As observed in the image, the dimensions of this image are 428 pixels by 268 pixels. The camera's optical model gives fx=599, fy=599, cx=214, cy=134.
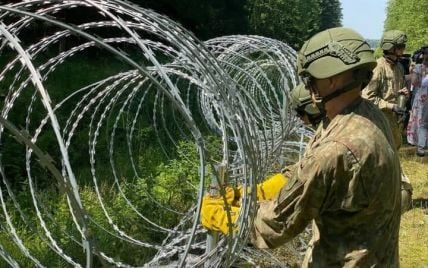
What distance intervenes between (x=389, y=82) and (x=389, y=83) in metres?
0.01

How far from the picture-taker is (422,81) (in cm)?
841

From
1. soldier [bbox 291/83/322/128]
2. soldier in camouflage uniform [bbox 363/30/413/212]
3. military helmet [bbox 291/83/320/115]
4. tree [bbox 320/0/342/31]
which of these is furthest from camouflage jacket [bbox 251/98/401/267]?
tree [bbox 320/0/342/31]

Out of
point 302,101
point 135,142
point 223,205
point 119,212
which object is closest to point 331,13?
point 135,142

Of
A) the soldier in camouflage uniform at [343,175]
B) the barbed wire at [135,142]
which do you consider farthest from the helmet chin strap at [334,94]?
the barbed wire at [135,142]

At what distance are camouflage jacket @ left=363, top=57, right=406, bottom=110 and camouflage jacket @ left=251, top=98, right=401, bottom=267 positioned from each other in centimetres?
367

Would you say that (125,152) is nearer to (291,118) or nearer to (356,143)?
(291,118)

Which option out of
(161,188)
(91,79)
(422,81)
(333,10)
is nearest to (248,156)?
(161,188)

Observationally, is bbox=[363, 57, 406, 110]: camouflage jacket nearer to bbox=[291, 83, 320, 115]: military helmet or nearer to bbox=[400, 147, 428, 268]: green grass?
bbox=[400, 147, 428, 268]: green grass

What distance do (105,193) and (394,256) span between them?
4011 millimetres

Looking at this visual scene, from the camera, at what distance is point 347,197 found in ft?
6.86

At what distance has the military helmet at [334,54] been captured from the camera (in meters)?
2.12

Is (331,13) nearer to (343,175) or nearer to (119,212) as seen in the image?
(119,212)

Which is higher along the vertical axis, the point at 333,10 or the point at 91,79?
the point at 91,79

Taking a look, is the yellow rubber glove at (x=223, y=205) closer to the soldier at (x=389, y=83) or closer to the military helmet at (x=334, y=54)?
the military helmet at (x=334, y=54)
